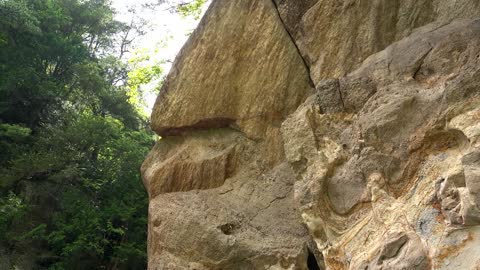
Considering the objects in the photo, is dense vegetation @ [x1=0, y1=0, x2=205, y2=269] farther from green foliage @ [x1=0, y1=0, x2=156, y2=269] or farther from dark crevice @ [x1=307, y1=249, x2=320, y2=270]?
dark crevice @ [x1=307, y1=249, x2=320, y2=270]

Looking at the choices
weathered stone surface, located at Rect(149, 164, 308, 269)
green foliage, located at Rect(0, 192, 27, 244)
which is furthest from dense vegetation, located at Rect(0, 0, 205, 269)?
weathered stone surface, located at Rect(149, 164, 308, 269)

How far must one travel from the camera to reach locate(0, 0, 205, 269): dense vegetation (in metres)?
14.7

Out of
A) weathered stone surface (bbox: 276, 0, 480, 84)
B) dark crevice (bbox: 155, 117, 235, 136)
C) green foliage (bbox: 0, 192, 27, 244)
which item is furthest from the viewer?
green foliage (bbox: 0, 192, 27, 244)

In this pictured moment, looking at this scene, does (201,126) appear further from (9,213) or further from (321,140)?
(9,213)

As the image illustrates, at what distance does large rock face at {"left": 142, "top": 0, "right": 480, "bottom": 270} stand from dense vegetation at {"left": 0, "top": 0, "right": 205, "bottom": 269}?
6328 millimetres

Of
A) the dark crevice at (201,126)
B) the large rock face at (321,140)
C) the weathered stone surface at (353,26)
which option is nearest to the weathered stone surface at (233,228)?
the large rock face at (321,140)

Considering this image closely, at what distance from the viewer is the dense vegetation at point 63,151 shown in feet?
48.1

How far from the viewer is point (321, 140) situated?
23.5 feet

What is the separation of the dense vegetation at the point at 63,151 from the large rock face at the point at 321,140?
6.33 metres

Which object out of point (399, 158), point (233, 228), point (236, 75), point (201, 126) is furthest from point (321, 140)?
point (201, 126)

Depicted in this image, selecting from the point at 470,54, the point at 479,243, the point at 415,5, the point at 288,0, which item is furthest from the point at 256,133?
the point at 479,243

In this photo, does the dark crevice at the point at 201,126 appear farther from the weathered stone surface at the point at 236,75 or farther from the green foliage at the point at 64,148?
the green foliage at the point at 64,148

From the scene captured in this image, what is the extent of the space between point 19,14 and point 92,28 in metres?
6.58

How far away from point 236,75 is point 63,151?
10.1 meters
